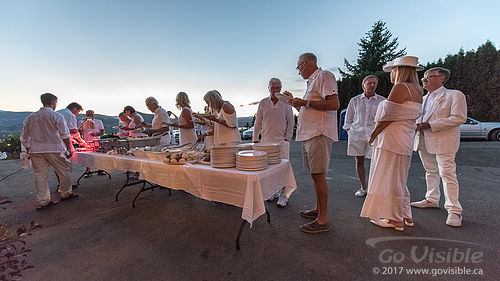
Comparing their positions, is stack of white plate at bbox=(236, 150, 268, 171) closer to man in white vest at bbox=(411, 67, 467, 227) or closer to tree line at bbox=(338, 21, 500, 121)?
man in white vest at bbox=(411, 67, 467, 227)

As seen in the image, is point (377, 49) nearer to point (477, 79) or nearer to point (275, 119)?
point (477, 79)

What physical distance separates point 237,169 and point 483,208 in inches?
141

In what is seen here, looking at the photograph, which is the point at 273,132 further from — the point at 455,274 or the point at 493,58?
the point at 493,58

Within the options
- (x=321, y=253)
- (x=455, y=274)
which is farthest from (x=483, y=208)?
(x=321, y=253)

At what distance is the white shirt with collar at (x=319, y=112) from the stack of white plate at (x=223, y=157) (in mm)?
860

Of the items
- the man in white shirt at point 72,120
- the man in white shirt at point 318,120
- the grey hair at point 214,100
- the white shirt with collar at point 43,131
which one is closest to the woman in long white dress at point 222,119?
the grey hair at point 214,100

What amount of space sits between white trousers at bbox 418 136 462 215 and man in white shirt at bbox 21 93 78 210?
18.4ft

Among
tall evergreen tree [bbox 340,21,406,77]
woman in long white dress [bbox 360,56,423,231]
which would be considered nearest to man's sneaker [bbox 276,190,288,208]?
woman in long white dress [bbox 360,56,423,231]

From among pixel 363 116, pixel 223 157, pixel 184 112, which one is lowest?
pixel 223 157

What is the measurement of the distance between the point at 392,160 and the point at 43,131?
4.97 meters

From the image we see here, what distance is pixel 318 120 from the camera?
219cm

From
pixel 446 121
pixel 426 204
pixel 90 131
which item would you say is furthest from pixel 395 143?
pixel 90 131

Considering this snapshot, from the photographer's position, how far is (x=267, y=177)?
1.88 m

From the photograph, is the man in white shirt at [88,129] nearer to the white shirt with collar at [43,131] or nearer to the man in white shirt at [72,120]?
the man in white shirt at [72,120]
